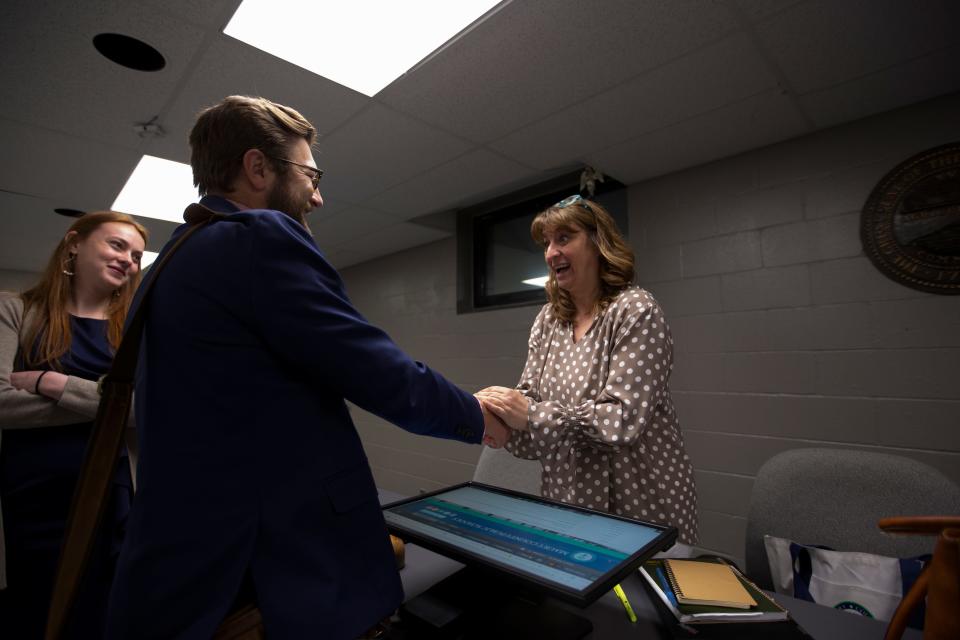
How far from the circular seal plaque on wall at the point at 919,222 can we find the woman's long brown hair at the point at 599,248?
154 cm

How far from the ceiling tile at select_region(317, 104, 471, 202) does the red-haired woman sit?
140 centimetres

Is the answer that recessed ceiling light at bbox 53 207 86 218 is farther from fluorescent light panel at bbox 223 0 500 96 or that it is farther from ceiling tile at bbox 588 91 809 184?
ceiling tile at bbox 588 91 809 184

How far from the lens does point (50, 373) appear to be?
1.34m

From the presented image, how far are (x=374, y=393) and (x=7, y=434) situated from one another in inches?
54.9

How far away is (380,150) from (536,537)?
2.45 metres

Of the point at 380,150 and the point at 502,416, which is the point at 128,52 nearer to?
the point at 380,150

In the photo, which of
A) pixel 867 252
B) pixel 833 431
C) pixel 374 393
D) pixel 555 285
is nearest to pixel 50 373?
pixel 374 393

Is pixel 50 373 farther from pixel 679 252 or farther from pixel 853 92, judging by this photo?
pixel 853 92

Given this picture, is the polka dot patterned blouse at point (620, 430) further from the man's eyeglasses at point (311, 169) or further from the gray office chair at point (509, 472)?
the man's eyeglasses at point (311, 169)

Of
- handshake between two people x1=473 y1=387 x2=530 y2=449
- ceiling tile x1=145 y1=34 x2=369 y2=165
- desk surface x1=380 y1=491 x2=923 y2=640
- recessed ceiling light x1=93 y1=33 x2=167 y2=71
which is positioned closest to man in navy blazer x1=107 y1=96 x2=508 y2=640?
desk surface x1=380 y1=491 x2=923 y2=640

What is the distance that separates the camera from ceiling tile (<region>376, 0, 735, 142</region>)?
1624 millimetres

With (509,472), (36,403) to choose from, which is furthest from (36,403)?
(509,472)

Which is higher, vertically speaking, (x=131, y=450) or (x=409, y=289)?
(x=409, y=289)

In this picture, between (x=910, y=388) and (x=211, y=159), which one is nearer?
(x=211, y=159)
